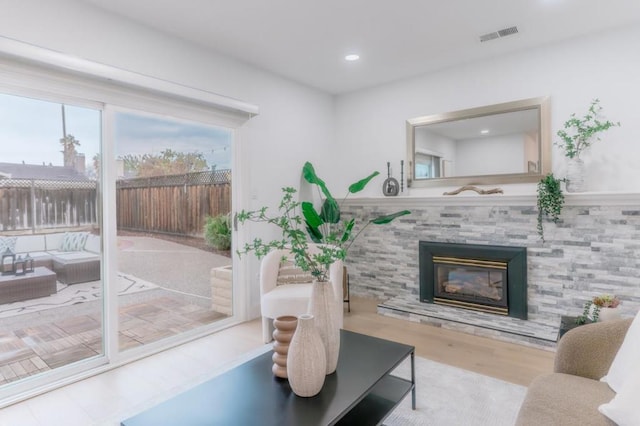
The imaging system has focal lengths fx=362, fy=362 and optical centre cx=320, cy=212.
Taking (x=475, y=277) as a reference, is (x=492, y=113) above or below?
above

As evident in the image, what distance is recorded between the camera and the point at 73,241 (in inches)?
102

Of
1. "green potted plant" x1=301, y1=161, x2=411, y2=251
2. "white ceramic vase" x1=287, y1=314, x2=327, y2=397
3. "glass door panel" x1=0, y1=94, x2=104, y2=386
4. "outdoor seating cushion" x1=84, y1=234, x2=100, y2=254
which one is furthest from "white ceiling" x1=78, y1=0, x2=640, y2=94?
"white ceramic vase" x1=287, y1=314, x2=327, y2=397

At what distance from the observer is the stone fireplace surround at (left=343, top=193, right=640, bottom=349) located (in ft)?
9.78

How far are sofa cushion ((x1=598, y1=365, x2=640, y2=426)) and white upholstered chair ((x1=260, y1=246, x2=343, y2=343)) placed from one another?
1.77 m

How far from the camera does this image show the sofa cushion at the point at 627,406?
116 cm

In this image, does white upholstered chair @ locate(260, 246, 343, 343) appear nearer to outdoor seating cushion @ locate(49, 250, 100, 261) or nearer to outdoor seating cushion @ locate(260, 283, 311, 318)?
outdoor seating cushion @ locate(260, 283, 311, 318)

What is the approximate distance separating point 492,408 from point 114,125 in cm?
319

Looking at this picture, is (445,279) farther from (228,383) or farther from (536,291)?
(228,383)

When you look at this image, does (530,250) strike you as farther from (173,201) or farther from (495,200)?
(173,201)

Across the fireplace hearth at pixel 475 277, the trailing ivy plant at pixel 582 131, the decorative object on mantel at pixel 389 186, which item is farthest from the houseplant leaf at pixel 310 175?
the trailing ivy plant at pixel 582 131

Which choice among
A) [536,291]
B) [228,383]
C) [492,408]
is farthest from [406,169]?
[228,383]

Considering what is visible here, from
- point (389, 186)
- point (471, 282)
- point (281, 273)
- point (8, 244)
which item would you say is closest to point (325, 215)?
point (389, 186)

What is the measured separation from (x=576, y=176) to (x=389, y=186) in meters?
1.79

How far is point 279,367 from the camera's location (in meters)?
1.67
